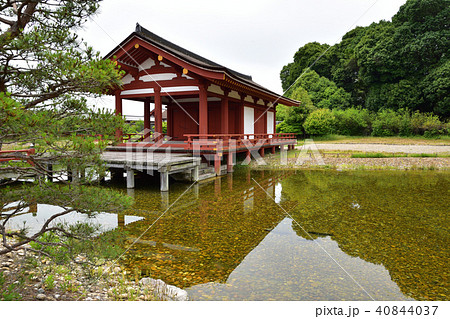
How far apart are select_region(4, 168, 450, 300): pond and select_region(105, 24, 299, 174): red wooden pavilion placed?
3540 millimetres

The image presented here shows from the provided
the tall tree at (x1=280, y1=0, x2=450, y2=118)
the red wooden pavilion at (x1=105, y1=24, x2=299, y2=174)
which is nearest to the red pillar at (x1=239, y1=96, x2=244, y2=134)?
the red wooden pavilion at (x1=105, y1=24, x2=299, y2=174)

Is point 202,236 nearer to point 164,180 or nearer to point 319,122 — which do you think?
point 164,180

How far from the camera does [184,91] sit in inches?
504

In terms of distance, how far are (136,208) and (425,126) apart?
28549 mm

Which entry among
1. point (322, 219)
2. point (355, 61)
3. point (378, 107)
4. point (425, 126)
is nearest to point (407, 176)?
point (322, 219)

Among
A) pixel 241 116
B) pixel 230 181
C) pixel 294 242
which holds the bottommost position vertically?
pixel 294 242

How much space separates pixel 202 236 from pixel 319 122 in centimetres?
2740

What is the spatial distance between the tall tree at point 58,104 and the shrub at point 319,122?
29307mm

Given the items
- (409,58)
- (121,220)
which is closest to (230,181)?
(121,220)

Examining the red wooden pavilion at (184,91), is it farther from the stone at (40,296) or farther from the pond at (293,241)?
the stone at (40,296)

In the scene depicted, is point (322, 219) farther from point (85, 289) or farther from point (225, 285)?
point (85, 289)

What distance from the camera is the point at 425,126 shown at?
27156mm

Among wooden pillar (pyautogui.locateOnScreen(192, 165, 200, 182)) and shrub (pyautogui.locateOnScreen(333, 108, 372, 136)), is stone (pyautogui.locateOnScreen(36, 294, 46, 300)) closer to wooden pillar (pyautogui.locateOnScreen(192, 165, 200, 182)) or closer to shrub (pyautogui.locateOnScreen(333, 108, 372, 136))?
wooden pillar (pyautogui.locateOnScreen(192, 165, 200, 182))

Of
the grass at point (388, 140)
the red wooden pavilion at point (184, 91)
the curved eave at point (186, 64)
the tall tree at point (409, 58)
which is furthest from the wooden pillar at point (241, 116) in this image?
the tall tree at point (409, 58)
